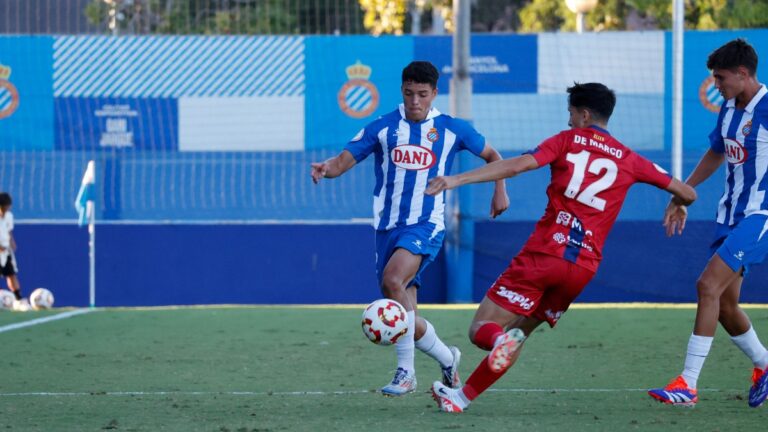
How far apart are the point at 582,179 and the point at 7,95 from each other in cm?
2273

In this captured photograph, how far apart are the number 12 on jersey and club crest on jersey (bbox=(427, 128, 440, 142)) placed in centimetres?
151

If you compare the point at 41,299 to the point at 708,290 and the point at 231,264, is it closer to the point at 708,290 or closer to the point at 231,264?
the point at 231,264

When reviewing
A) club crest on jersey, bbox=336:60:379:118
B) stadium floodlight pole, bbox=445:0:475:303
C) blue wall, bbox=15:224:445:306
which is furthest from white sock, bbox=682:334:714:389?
club crest on jersey, bbox=336:60:379:118

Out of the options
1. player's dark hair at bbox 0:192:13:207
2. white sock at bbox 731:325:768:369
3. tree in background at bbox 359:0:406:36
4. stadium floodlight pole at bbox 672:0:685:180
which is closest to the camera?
white sock at bbox 731:325:768:369

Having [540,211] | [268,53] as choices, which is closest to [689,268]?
[540,211]

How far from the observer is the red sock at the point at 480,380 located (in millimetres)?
6875

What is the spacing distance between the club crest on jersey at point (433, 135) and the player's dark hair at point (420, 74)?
0.29m

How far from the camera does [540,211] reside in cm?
2048

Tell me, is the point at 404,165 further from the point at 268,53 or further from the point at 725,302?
the point at 268,53

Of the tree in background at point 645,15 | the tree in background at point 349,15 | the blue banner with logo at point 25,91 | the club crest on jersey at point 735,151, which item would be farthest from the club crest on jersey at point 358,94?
the club crest on jersey at point 735,151

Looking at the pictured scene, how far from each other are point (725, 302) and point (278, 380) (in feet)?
10.2

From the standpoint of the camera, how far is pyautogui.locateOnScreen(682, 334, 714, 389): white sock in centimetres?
732

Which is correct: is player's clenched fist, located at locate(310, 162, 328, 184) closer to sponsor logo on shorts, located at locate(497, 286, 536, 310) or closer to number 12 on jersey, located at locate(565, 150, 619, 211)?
sponsor logo on shorts, located at locate(497, 286, 536, 310)

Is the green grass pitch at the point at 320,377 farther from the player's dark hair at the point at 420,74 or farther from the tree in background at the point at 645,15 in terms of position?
the tree in background at the point at 645,15
